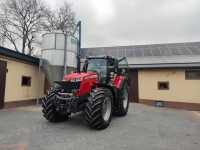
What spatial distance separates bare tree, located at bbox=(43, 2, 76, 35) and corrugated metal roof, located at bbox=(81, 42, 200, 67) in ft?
14.8

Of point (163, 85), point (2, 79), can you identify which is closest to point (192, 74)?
point (163, 85)

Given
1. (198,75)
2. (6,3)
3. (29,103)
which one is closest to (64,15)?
(6,3)

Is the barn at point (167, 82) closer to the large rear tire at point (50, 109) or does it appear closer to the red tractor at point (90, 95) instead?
the red tractor at point (90, 95)

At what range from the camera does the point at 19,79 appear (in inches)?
363

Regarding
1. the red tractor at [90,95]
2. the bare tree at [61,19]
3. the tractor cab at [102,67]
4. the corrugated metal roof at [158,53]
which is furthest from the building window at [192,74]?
the bare tree at [61,19]

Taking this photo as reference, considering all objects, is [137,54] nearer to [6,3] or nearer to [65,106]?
[65,106]

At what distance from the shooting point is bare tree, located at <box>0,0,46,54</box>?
1970 cm

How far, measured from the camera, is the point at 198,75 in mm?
11188

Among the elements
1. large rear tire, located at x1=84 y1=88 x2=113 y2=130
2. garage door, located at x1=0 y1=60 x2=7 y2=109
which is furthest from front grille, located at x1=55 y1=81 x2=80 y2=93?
garage door, located at x1=0 y1=60 x2=7 y2=109

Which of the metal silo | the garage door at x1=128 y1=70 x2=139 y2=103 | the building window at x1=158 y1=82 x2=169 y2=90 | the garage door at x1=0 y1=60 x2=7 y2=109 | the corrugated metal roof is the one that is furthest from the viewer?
the garage door at x1=128 y1=70 x2=139 y2=103

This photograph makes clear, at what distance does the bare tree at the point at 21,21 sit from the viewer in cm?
1970

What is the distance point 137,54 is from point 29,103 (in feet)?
33.9

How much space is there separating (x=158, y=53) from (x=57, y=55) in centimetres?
980

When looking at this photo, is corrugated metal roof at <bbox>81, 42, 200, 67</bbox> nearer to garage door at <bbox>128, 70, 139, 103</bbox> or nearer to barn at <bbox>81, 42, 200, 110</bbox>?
barn at <bbox>81, 42, 200, 110</bbox>
